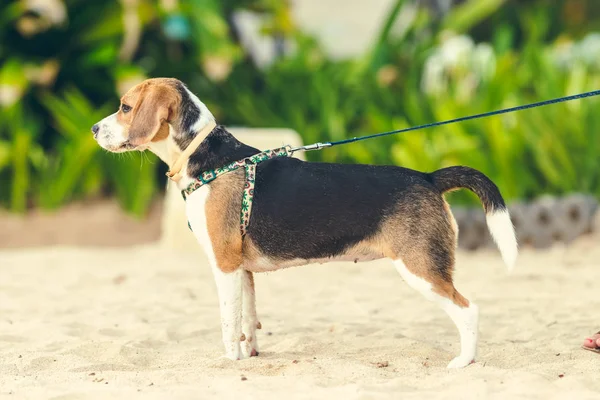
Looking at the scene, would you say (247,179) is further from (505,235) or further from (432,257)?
(505,235)

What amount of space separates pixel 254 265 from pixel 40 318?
1856 mm

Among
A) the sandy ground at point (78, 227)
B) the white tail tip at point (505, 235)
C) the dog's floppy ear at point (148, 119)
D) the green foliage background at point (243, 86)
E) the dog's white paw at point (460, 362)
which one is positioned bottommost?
the dog's white paw at point (460, 362)

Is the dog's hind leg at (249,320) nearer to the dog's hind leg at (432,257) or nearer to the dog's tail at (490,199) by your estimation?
the dog's hind leg at (432,257)

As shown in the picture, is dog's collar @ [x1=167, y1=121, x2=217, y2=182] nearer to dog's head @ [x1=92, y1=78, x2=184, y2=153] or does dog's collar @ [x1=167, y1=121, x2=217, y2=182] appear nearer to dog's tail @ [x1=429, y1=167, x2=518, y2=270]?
dog's head @ [x1=92, y1=78, x2=184, y2=153]

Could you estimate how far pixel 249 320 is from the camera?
473 centimetres

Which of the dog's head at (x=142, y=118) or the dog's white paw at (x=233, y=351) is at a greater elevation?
the dog's head at (x=142, y=118)

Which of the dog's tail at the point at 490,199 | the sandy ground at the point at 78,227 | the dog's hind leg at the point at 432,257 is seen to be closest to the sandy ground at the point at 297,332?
the dog's hind leg at the point at 432,257

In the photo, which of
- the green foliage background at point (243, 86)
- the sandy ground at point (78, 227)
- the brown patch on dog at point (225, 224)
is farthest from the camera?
the sandy ground at point (78, 227)

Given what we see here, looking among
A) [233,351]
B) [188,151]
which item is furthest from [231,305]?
[188,151]

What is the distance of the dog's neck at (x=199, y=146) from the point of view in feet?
14.4

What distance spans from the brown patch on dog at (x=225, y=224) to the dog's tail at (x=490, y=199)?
2.91 ft

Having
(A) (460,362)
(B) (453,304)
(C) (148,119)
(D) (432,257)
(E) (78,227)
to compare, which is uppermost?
(E) (78,227)

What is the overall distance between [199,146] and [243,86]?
671cm

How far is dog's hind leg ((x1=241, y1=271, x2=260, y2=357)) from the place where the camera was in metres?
4.68
